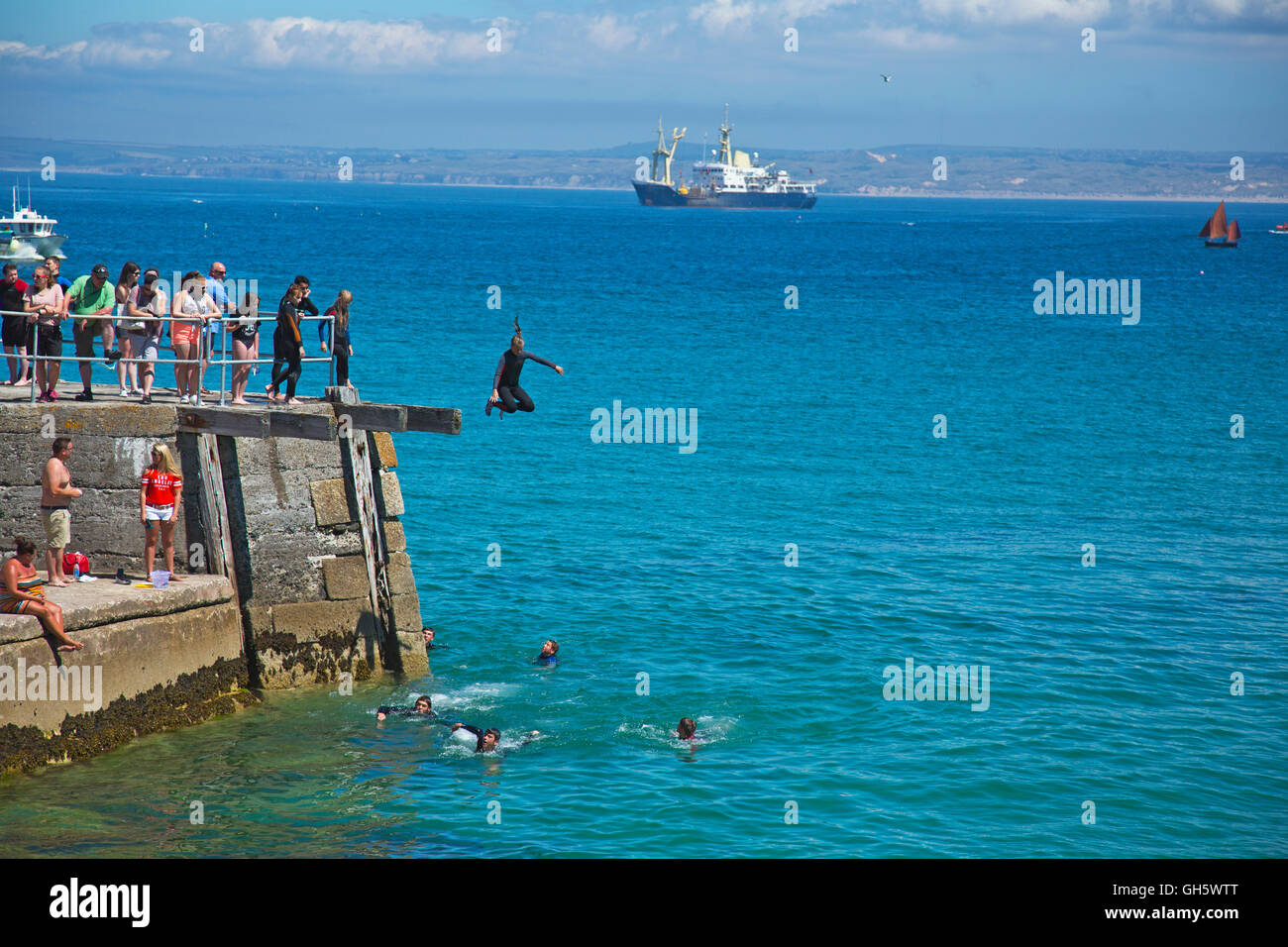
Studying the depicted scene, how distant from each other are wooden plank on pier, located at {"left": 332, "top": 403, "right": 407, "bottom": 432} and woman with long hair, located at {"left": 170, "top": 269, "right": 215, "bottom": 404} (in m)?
2.28

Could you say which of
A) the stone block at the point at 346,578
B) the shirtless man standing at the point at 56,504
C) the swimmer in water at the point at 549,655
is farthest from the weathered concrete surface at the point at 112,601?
the swimmer in water at the point at 549,655

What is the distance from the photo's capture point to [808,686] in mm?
21031

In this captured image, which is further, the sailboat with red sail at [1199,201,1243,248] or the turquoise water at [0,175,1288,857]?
the sailboat with red sail at [1199,201,1243,248]

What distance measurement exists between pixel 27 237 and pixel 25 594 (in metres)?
77.3

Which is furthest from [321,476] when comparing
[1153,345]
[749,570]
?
[1153,345]

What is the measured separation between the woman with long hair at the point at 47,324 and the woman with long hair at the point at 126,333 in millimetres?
840

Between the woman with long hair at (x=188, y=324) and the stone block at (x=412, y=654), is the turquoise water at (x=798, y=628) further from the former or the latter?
the woman with long hair at (x=188, y=324)

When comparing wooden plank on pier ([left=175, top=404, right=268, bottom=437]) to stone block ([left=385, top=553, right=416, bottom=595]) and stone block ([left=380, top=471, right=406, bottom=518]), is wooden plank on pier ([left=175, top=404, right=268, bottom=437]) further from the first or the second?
stone block ([left=385, top=553, right=416, bottom=595])

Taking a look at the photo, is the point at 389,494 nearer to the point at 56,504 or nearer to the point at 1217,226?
→ the point at 56,504

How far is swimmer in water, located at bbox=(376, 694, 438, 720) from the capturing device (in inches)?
733

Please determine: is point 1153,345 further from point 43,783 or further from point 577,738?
point 43,783

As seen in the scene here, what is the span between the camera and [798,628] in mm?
23625

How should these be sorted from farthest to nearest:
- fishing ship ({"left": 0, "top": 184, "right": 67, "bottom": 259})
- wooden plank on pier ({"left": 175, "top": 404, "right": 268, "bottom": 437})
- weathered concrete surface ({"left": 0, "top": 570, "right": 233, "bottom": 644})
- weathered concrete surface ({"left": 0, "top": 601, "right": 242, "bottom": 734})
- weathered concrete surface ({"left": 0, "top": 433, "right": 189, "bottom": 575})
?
fishing ship ({"left": 0, "top": 184, "right": 67, "bottom": 259}) → weathered concrete surface ({"left": 0, "top": 433, "right": 189, "bottom": 575}) → wooden plank on pier ({"left": 175, "top": 404, "right": 268, "bottom": 437}) → weathered concrete surface ({"left": 0, "top": 601, "right": 242, "bottom": 734}) → weathered concrete surface ({"left": 0, "top": 570, "right": 233, "bottom": 644})

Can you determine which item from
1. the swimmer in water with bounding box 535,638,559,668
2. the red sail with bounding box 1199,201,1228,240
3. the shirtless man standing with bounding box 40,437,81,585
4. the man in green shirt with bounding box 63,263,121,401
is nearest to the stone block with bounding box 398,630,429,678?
the swimmer in water with bounding box 535,638,559,668
